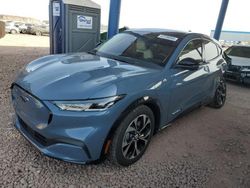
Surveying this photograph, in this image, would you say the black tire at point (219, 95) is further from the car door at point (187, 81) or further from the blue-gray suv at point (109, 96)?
the blue-gray suv at point (109, 96)

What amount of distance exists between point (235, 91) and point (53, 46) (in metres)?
5.45

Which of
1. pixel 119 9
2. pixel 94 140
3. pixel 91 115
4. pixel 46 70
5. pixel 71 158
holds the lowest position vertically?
pixel 71 158

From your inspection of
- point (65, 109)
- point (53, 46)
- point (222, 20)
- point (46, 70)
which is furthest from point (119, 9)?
point (222, 20)

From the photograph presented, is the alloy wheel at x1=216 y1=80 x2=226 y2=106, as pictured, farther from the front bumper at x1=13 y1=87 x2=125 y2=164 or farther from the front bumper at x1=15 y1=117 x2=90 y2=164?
the front bumper at x1=15 y1=117 x2=90 y2=164

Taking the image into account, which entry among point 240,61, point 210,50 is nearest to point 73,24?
point 210,50

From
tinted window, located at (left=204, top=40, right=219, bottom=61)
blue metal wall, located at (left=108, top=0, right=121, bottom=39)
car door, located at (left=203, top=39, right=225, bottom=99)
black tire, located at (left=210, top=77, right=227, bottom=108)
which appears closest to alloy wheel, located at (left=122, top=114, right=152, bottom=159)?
car door, located at (left=203, top=39, right=225, bottom=99)

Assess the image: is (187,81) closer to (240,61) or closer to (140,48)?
(140,48)

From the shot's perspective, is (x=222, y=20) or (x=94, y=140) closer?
(x=94, y=140)

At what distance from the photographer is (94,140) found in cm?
221

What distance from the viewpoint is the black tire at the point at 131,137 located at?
241 cm

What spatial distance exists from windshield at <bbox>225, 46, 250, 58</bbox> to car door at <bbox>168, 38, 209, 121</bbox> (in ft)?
18.2

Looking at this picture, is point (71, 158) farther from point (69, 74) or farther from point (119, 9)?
point (119, 9)

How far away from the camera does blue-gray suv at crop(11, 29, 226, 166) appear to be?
Result: 217cm

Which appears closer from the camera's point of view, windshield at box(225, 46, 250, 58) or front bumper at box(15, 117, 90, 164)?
front bumper at box(15, 117, 90, 164)
